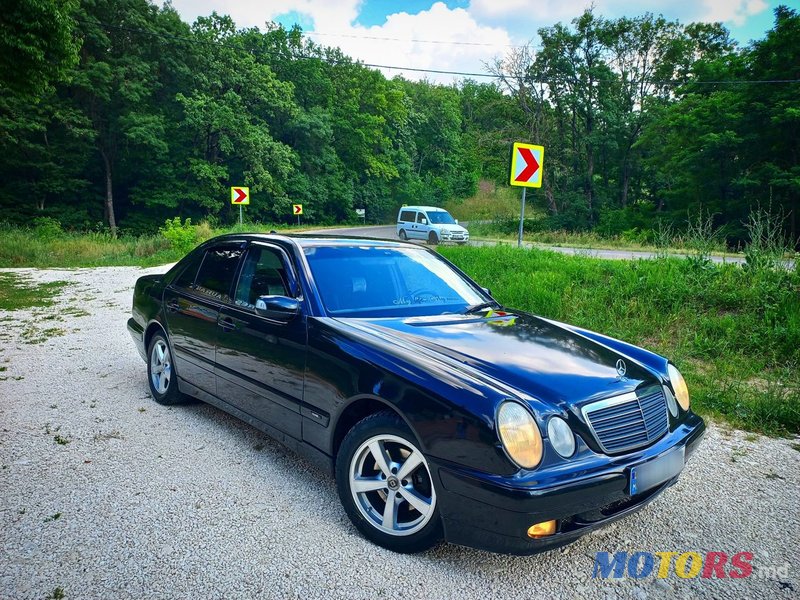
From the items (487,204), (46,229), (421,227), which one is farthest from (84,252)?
(487,204)

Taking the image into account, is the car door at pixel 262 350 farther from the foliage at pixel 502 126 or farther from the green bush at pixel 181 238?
the foliage at pixel 502 126

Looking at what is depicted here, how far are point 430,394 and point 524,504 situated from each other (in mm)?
594

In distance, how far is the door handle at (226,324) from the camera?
371 centimetres

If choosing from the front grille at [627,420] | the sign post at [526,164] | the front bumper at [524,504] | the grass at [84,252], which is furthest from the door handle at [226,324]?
the grass at [84,252]

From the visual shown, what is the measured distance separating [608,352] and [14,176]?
40.0 metres

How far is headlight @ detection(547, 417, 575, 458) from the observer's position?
2260 mm

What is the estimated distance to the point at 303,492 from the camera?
10.4ft

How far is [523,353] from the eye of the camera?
285 cm

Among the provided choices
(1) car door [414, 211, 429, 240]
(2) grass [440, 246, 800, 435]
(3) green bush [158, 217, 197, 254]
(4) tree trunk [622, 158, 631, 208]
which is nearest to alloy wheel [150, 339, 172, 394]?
(2) grass [440, 246, 800, 435]

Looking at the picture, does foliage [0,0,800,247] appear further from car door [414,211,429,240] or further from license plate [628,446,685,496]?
license plate [628,446,685,496]

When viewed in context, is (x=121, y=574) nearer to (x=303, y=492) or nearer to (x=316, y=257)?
(x=303, y=492)

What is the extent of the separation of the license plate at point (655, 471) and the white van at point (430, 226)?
2292cm

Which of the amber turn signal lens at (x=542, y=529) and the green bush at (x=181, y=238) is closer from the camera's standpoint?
the amber turn signal lens at (x=542, y=529)

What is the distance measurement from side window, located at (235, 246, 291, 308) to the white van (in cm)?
2178
